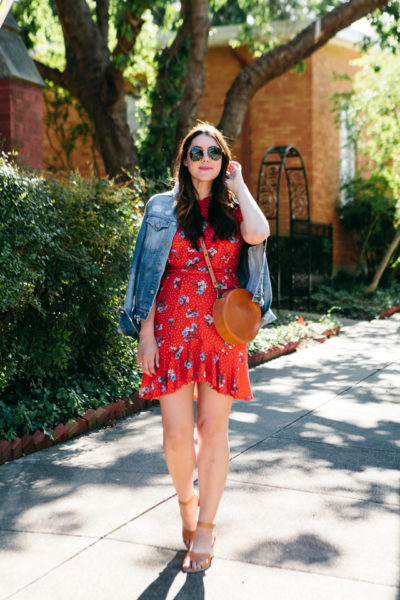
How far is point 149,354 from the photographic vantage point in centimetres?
327

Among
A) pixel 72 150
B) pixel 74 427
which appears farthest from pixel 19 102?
pixel 72 150

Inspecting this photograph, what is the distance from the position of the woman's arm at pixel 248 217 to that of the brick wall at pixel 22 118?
6.19 metres

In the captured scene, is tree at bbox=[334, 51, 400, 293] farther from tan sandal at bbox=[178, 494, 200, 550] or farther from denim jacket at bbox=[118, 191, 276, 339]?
tan sandal at bbox=[178, 494, 200, 550]

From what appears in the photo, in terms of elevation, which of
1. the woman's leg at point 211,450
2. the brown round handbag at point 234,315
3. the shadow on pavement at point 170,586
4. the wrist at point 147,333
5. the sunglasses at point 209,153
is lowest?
the shadow on pavement at point 170,586

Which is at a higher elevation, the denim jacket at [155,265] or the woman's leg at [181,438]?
the denim jacket at [155,265]

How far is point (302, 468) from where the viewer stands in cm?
454

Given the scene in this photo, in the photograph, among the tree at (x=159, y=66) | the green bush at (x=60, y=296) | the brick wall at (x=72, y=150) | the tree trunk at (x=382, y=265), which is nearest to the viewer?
the green bush at (x=60, y=296)

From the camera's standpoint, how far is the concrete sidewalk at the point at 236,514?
3.00 meters

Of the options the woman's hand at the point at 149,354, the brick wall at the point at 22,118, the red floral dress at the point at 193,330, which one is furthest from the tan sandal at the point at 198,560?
the brick wall at the point at 22,118

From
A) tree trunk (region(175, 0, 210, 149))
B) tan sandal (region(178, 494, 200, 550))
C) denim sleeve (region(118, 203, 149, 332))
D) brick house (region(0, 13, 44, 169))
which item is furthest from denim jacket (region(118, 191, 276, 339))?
tree trunk (region(175, 0, 210, 149))

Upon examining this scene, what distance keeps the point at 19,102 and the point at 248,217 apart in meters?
6.87

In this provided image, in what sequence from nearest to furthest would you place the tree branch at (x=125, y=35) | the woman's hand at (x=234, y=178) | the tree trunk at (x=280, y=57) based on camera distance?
the woman's hand at (x=234, y=178) → the tree branch at (x=125, y=35) → the tree trunk at (x=280, y=57)

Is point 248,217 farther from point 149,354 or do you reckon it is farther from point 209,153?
point 149,354

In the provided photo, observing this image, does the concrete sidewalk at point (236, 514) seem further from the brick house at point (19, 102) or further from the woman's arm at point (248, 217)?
the brick house at point (19, 102)
